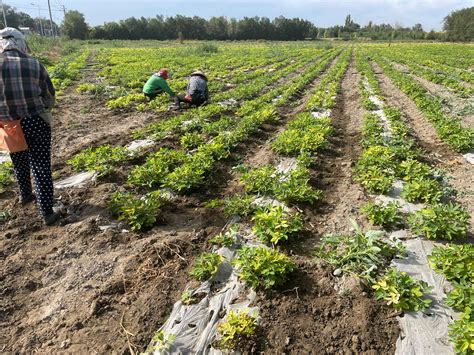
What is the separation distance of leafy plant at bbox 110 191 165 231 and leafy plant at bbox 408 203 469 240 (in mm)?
3660

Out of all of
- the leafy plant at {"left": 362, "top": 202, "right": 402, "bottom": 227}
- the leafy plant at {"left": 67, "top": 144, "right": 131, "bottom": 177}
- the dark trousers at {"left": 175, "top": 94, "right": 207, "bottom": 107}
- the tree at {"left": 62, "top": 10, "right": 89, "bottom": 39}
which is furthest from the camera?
the tree at {"left": 62, "top": 10, "right": 89, "bottom": 39}

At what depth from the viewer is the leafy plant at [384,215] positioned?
475 cm

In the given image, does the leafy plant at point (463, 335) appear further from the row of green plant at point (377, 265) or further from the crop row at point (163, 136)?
the crop row at point (163, 136)

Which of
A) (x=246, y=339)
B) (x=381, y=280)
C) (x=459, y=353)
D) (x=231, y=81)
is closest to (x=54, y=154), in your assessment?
(x=246, y=339)

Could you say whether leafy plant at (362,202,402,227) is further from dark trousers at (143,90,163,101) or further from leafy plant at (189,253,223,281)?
dark trousers at (143,90,163,101)

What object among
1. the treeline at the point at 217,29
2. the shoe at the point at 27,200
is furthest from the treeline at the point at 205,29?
the shoe at the point at 27,200

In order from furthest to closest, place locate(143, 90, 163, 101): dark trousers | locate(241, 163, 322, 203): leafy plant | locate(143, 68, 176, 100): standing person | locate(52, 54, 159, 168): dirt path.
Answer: locate(143, 90, 163, 101): dark trousers → locate(143, 68, 176, 100): standing person → locate(52, 54, 159, 168): dirt path → locate(241, 163, 322, 203): leafy plant

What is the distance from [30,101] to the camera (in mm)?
4746

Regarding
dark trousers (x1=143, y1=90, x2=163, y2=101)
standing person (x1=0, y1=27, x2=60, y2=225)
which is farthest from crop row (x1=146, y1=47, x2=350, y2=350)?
dark trousers (x1=143, y1=90, x2=163, y2=101)

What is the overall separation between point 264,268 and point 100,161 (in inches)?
175

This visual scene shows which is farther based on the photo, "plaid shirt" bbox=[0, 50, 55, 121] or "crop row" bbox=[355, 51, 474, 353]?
"plaid shirt" bbox=[0, 50, 55, 121]

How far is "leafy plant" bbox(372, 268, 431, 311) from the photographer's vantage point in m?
3.39

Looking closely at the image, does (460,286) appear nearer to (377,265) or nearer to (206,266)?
(377,265)

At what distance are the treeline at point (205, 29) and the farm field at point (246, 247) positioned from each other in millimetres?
69669
